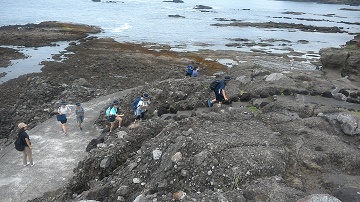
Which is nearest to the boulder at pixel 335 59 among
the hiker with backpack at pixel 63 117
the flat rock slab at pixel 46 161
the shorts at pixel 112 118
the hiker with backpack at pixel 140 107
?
the hiker with backpack at pixel 140 107

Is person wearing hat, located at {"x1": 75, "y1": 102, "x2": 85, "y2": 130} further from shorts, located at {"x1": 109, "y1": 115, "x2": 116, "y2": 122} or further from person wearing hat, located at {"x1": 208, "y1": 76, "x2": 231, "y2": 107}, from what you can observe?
person wearing hat, located at {"x1": 208, "y1": 76, "x2": 231, "y2": 107}

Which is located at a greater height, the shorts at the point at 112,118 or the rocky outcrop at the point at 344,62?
the rocky outcrop at the point at 344,62

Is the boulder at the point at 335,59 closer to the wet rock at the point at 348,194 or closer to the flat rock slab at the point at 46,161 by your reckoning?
the flat rock slab at the point at 46,161

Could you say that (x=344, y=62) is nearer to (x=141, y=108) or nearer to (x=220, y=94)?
(x=220, y=94)

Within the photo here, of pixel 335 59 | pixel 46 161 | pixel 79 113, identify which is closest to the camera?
pixel 46 161

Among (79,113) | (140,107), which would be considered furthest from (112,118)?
(79,113)

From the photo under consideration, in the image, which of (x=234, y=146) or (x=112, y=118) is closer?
(x=234, y=146)

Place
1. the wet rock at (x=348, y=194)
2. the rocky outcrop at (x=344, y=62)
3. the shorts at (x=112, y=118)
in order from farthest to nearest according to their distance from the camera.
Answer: the rocky outcrop at (x=344, y=62) < the shorts at (x=112, y=118) < the wet rock at (x=348, y=194)

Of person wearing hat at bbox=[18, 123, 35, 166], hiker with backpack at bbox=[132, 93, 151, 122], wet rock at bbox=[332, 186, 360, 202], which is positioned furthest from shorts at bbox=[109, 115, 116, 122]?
wet rock at bbox=[332, 186, 360, 202]

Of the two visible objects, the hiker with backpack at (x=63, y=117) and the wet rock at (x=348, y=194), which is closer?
the wet rock at (x=348, y=194)

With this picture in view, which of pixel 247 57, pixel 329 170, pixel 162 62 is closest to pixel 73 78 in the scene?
pixel 162 62

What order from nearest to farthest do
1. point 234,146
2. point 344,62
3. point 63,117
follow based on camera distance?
1. point 234,146
2. point 63,117
3. point 344,62

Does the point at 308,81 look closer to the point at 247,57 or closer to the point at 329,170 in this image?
the point at 329,170

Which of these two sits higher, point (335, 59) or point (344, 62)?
point (335, 59)
